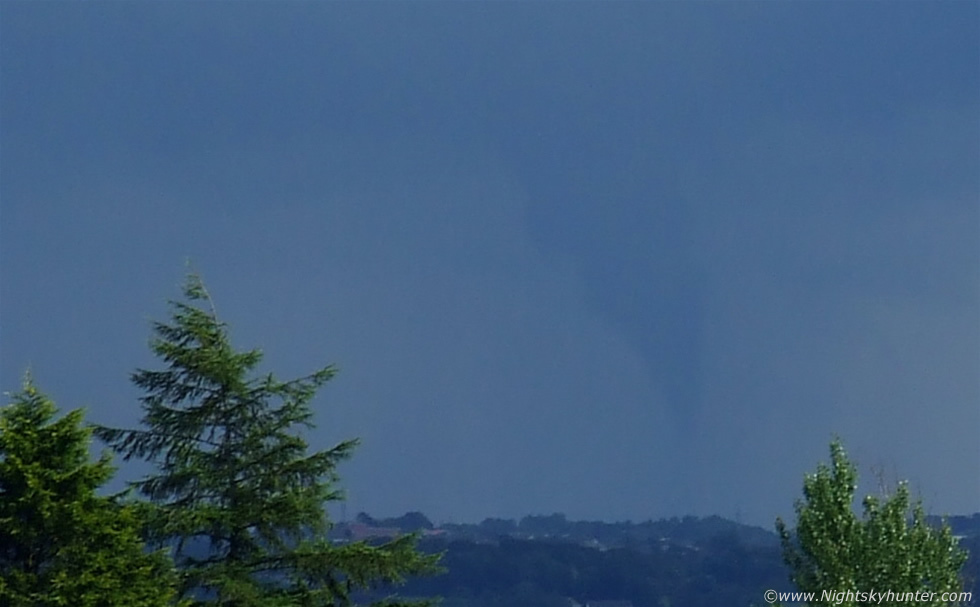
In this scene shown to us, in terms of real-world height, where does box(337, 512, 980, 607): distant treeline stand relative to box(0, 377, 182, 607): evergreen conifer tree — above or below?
above

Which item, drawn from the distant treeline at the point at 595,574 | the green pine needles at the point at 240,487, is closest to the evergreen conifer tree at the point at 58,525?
the green pine needles at the point at 240,487

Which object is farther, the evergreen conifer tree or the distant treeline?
the distant treeline

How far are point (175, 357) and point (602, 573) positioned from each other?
113 meters

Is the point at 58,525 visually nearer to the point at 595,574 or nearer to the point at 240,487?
the point at 240,487

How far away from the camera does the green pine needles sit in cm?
1562

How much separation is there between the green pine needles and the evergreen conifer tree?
2471 millimetres

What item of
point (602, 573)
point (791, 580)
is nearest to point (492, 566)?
point (602, 573)

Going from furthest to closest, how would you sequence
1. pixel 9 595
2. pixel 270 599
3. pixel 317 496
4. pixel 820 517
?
pixel 820 517 → pixel 317 496 → pixel 270 599 → pixel 9 595

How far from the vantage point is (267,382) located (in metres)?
16.4

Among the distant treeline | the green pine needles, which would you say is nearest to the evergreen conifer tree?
the green pine needles

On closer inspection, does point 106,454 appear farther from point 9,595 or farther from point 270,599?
point 270,599

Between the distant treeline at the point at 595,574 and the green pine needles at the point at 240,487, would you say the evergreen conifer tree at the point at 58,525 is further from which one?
the distant treeline at the point at 595,574

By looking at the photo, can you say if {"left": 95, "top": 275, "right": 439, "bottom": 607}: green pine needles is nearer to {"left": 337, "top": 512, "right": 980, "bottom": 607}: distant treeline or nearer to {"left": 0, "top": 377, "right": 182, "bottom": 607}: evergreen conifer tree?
{"left": 0, "top": 377, "right": 182, "bottom": 607}: evergreen conifer tree

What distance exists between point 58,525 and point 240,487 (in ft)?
11.3
